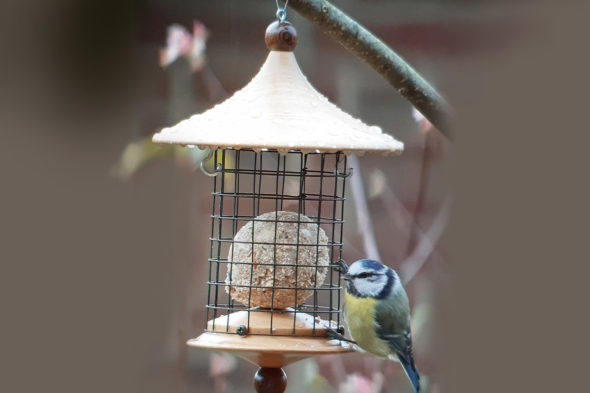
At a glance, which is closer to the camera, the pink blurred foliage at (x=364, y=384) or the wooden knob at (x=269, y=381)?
the wooden knob at (x=269, y=381)

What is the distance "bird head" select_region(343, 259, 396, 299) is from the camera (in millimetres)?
3416

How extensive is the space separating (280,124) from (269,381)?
954 millimetres

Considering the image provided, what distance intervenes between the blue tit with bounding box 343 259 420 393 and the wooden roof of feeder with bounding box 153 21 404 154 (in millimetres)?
592

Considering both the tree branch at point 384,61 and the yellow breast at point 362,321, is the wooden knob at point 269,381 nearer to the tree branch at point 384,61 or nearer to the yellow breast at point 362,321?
the yellow breast at point 362,321

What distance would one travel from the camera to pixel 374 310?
135 inches

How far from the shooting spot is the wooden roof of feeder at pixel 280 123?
2.87 m

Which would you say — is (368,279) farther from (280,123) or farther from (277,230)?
(280,123)

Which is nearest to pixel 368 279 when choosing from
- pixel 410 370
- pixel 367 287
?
pixel 367 287

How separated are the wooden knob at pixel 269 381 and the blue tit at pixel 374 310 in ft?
1.18

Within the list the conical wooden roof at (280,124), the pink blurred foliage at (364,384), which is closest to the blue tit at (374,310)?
the conical wooden roof at (280,124)

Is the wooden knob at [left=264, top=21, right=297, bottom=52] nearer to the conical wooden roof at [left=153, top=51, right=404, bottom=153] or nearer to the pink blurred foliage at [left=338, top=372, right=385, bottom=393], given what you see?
the conical wooden roof at [left=153, top=51, right=404, bottom=153]

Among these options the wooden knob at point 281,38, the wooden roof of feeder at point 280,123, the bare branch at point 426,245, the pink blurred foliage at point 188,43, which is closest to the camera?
the wooden roof of feeder at point 280,123

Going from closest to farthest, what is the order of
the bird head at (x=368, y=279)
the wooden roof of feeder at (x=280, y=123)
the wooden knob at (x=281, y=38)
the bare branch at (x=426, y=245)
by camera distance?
the wooden roof of feeder at (x=280, y=123) < the wooden knob at (x=281, y=38) < the bird head at (x=368, y=279) < the bare branch at (x=426, y=245)

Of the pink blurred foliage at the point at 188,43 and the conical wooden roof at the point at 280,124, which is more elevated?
the pink blurred foliage at the point at 188,43
